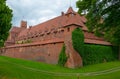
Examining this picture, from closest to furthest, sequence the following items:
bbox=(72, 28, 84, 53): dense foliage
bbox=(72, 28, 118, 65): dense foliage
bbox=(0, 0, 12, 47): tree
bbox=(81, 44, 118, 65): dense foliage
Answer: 1. bbox=(0, 0, 12, 47): tree
2. bbox=(72, 28, 84, 53): dense foliage
3. bbox=(72, 28, 118, 65): dense foliage
4. bbox=(81, 44, 118, 65): dense foliage

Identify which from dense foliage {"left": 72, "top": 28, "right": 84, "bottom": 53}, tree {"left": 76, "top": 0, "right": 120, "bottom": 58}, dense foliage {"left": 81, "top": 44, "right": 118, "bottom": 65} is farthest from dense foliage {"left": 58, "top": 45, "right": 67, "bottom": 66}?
tree {"left": 76, "top": 0, "right": 120, "bottom": 58}

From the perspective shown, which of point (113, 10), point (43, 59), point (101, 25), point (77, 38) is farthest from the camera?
point (43, 59)

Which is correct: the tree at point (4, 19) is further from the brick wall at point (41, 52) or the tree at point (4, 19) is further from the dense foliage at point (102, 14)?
the brick wall at point (41, 52)

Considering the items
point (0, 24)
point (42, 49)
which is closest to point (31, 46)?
point (42, 49)

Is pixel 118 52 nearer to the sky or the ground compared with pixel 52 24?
nearer to the ground

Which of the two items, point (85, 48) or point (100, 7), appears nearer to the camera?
point (100, 7)

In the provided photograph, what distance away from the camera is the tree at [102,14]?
691 inches

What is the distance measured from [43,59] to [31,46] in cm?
736

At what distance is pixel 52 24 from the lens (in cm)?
5144

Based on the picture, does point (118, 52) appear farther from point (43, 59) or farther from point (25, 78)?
point (25, 78)

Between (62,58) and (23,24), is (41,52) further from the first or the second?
(23,24)

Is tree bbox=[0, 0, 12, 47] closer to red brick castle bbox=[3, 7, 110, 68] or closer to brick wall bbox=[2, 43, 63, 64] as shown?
red brick castle bbox=[3, 7, 110, 68]

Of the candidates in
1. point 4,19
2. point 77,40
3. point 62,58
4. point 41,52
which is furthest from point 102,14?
point 41,52

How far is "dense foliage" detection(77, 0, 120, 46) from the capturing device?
17562mm
